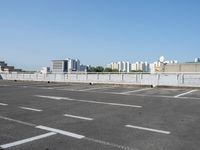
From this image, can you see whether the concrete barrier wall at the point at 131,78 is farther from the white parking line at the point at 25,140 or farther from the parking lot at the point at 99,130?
the white parking line at the point at 25,140

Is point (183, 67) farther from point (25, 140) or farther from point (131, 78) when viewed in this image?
point (25, 140)

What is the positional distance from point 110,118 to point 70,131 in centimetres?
206

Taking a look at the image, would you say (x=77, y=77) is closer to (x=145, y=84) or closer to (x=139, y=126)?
(x=145, y=84)

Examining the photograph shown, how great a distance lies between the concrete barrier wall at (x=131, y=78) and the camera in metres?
21.5

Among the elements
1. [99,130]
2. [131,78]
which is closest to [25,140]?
[99,130]

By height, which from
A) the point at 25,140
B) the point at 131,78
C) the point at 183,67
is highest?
the point at 183,67

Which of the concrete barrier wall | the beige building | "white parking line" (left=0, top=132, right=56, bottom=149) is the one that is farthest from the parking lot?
the beige building

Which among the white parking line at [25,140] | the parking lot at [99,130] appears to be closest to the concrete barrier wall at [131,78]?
the parking lot at [99,130]

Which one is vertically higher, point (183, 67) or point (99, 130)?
point (183, 67)

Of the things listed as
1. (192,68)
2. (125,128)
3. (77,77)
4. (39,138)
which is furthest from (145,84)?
(192,68)

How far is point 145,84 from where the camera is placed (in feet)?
78.5

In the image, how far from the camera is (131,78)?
25.3 meters

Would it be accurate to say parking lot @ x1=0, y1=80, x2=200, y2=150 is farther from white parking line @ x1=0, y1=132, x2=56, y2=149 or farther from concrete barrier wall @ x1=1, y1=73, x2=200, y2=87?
concrete barrier wall @ x1=1, y1=73, x2=200, y2=87

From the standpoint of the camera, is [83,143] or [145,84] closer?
[83,143]
